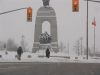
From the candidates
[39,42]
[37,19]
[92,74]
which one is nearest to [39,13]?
[37,19]

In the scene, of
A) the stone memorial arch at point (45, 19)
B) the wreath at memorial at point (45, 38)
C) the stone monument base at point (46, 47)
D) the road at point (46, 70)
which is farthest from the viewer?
the stone memorial arch at point (45, 19)

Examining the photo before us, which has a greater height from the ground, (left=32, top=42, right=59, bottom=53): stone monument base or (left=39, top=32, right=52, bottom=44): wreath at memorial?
(left=39, top=32, right=52, bottom=44): wreath at memorial

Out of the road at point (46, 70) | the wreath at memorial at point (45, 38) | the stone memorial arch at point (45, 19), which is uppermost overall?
the stone memorial arch at point (45, 19)

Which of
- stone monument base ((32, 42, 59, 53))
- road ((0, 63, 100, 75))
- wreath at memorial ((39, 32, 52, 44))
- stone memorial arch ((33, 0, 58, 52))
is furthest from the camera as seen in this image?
stone memorial arch ((33, 0, 58, 52))

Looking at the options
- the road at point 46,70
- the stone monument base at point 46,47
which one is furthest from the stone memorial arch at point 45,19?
the road at point 46,70

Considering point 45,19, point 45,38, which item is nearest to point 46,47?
point 45,38

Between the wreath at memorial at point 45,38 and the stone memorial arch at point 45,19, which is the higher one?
the stone memorial arch at point 45,19

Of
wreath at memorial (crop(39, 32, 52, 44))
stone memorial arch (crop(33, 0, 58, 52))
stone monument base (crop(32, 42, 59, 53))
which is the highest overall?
stone memorial arch (crop(33, 0, 58, 52))

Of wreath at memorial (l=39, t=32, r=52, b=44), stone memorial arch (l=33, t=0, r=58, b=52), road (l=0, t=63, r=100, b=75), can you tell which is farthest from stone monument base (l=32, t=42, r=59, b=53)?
road (l=0, t=63, r=100, b=75)

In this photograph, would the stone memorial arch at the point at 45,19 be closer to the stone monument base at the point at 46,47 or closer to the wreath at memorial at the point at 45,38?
the stone monument base at the point at 46,47

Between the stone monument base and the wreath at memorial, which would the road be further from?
the stone monument base

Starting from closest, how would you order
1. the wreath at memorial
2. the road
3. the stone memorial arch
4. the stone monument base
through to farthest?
the road → the wreath at memorial → the stone monument base → the stone memorial arch

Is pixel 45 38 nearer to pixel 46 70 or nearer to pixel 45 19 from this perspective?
pixel 45 19

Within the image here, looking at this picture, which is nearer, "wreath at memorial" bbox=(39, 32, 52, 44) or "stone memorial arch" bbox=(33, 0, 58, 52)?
"wreath at memorial" bbox=(39, 32, 52, 44)
